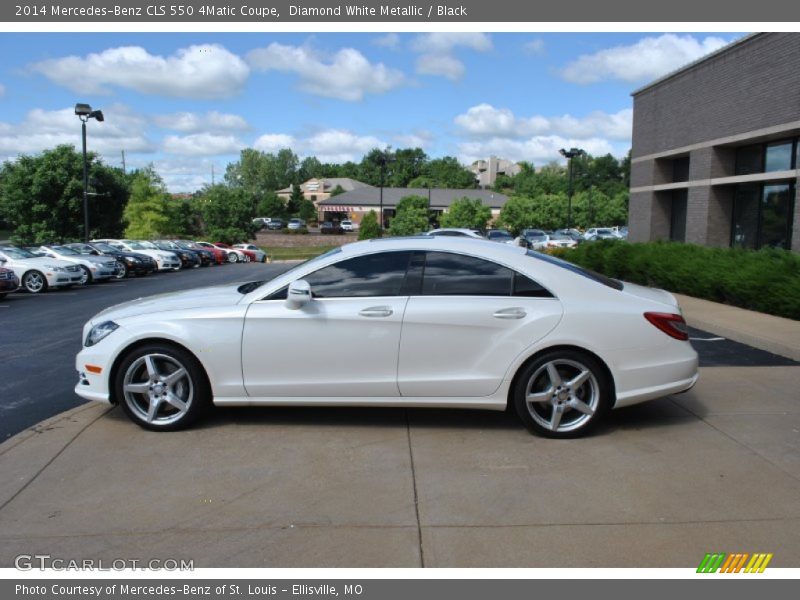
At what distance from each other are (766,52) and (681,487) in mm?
15029

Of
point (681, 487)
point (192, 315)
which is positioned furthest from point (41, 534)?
point (681, 487)

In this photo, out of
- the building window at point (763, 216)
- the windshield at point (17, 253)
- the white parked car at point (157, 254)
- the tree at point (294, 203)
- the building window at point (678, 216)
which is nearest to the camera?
the building window at point (763, 216)

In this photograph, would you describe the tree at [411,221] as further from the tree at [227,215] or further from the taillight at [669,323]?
the taillight at [669,323]

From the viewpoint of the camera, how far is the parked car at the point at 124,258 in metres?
26.1

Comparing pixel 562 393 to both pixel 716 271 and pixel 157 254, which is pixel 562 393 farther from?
pixel 157 254

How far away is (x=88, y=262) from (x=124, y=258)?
16.2 ft

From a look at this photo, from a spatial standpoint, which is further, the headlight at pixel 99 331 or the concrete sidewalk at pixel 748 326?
the concrete sidewalk at pixel 748 326

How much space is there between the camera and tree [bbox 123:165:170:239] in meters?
56.7

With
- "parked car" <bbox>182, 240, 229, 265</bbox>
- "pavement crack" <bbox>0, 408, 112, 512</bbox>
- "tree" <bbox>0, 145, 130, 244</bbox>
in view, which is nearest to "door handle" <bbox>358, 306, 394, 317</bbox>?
"pavement crack" <bbox>0, 408, 112, 512</bbox>

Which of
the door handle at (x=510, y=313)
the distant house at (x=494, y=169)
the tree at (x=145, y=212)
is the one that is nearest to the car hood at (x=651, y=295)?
the door handle at (x=510, y=313)

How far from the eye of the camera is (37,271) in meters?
19.5

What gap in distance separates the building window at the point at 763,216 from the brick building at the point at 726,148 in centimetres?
2

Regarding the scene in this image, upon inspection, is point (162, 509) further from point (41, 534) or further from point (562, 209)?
point (562, 209)

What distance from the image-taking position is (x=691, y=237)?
753 inches
